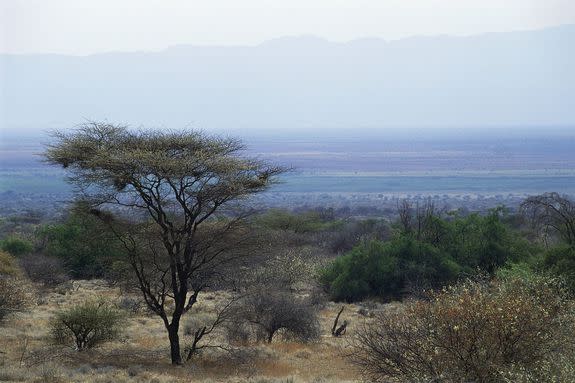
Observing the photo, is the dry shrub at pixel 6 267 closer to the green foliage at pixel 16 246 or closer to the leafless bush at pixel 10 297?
the leafless bush at pixel 10 297

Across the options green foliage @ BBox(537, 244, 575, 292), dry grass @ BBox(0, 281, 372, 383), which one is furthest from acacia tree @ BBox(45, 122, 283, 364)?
green foliage @ BBox(537, 244, 575, 292)

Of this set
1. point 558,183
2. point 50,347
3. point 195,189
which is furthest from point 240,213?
point 558,183

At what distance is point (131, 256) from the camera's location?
19578mm

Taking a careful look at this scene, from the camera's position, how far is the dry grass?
1752 cm

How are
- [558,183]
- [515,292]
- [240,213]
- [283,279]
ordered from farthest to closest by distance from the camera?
[558,183] → [283,279] → [240,213] → [515,292]

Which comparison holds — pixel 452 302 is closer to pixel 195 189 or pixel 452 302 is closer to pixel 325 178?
pixel 195 189

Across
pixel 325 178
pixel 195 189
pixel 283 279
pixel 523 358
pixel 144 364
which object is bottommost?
pixel 325 178

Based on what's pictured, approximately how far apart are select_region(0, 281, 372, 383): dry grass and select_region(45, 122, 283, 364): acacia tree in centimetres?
128

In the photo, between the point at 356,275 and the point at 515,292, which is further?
the point at 356,275

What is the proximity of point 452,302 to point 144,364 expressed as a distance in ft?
27.7

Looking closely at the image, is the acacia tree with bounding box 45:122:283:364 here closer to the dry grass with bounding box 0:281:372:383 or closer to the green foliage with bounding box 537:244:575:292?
the dry grass with bounding box 0:281:372:383

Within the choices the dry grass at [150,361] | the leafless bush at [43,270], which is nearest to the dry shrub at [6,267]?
the dry grass at [150,361]

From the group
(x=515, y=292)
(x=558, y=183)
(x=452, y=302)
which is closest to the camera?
(x=452, y=302)

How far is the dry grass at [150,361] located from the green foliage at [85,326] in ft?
1.19
